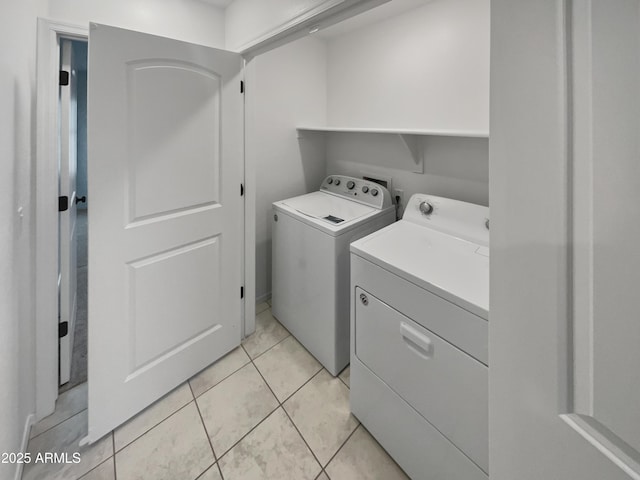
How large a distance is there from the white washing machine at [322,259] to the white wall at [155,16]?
1.28 meters

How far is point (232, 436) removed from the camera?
145 cm

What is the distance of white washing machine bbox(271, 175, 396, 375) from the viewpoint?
178 cm

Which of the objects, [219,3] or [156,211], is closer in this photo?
[156,211]

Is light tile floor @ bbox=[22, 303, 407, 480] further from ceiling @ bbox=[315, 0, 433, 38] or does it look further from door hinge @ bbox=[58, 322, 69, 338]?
ceiling @ bbox=[315, 0, 433, 38]

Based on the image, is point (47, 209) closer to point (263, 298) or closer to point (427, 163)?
point (263, 298)

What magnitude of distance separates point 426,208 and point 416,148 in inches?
22.3

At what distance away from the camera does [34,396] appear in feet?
4.83

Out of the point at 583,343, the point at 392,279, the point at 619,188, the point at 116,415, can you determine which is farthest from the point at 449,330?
the point at 116,415

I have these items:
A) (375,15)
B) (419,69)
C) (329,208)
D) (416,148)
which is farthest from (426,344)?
(375,15)

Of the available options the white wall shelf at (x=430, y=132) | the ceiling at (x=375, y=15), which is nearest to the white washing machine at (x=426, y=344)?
the white wall shelf at (x=430, y=132)

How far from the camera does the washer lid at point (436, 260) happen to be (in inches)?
39.5

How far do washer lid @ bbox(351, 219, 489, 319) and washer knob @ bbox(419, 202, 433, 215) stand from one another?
0.11 metres

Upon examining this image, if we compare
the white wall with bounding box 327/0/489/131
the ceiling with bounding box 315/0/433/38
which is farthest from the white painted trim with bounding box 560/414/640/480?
the ceiling with bounding box 315/0/433/38

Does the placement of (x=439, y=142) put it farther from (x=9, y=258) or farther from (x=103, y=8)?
(x=9, y=258)
